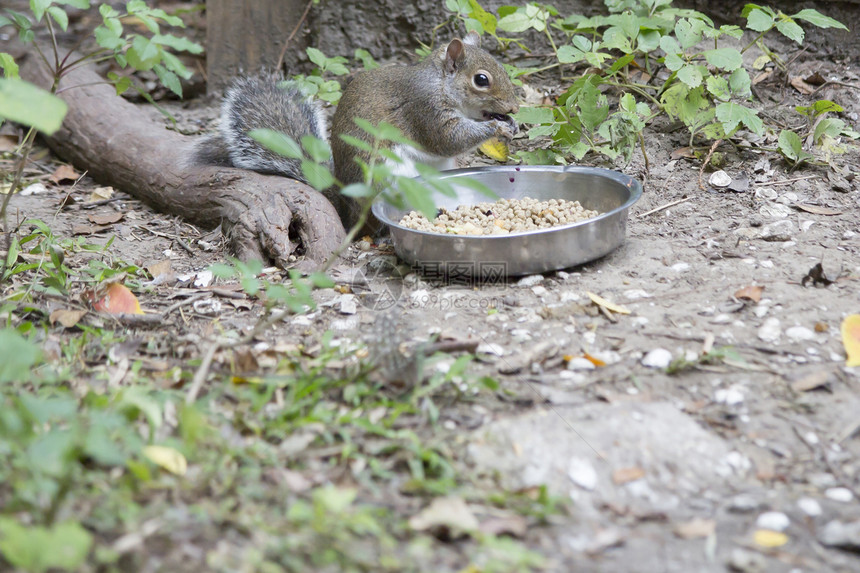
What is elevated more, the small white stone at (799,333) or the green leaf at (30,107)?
the green leaf at (30,107)

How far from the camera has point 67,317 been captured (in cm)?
263

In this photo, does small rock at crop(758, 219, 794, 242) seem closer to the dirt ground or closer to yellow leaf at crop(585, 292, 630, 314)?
the dirt ground

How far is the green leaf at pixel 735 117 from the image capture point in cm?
360

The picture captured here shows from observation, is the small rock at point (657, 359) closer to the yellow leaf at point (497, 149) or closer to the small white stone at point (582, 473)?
the small white stone at point (582, 473)

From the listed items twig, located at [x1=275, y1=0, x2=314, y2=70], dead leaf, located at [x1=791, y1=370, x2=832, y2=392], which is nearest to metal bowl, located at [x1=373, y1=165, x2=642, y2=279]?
dead leaf, located at [x1=791, y1=370, x2=832, y2=392]

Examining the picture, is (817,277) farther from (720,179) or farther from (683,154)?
(683,154)

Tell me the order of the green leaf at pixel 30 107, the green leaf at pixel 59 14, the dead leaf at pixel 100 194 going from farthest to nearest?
the dead leaf at pixel 100 194 → the green leaf at pixel 59 14 → the green leaf at pixel 30 107

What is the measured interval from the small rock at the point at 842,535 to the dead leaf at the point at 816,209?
2.08 meters

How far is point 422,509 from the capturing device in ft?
5.82

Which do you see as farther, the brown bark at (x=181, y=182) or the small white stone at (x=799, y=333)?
the brown bark at (x=181, y=182)

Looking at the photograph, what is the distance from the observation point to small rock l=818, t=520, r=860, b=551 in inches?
66.7

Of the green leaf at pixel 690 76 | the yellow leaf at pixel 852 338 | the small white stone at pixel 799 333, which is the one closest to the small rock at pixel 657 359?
the small white stone at pixel 799 333

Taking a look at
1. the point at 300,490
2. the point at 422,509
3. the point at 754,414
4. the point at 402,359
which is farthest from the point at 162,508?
the point at 754,414

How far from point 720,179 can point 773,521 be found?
237 centimetres
